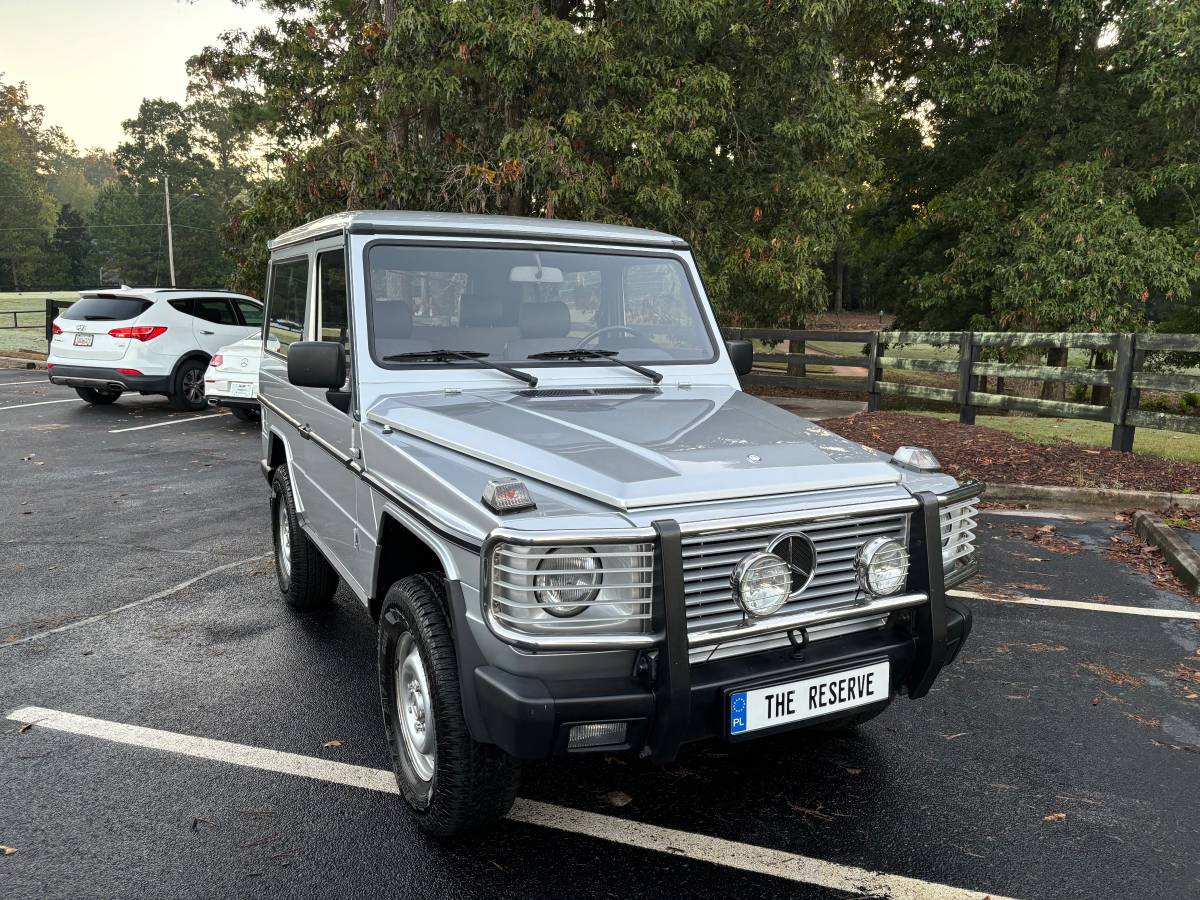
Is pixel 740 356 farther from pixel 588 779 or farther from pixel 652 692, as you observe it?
pixel 652 692

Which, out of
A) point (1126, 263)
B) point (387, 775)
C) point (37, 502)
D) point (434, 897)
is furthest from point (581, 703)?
point (1126, 263)

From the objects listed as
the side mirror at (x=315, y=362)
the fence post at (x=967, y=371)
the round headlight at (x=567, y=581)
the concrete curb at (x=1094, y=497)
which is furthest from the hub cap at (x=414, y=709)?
the fence post at (x=967, y=371)

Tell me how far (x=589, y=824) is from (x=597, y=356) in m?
1.99

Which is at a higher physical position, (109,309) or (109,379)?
(109,309)

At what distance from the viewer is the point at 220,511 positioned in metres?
8.02

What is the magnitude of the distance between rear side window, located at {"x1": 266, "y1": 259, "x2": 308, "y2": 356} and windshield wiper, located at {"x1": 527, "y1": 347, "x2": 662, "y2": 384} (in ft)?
4.85

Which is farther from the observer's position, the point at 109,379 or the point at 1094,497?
the point at 109,379

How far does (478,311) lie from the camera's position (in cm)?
404

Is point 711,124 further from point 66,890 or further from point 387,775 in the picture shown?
point 66,890

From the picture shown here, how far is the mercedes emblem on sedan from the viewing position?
2770 millimetres

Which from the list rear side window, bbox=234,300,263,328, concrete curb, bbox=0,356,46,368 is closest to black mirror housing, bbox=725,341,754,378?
rear side window, bbox=234,300,263,328

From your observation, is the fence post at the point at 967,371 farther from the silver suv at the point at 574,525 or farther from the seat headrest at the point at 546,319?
the seat headrest at the point at 546,319

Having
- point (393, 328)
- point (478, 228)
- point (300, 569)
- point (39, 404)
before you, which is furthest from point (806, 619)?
point (39, 404)

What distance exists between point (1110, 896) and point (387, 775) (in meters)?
2.48
